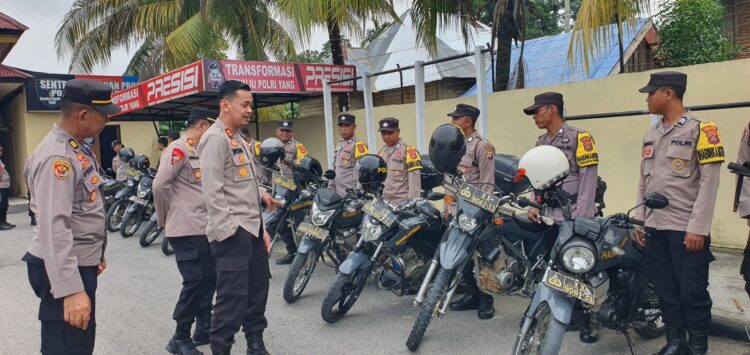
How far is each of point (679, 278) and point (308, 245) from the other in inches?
110

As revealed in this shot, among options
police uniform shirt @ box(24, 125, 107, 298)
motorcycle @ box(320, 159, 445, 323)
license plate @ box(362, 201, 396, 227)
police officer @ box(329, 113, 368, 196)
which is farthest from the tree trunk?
police uniform shirt @ box(24, 125, 107, 298)

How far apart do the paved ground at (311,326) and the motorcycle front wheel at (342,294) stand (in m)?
0.09

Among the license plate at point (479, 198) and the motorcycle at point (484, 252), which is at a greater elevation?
the license plate at point (479, 198)

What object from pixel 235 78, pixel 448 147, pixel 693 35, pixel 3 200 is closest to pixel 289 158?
pixel 235 78

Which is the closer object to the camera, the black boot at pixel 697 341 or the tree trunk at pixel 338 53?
the black boot at pixel 697 341

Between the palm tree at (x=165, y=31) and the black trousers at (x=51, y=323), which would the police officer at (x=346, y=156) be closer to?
the black trousers at (x=51, y=323)

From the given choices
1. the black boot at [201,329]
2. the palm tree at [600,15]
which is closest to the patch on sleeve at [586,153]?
the palm tree at [600,15]

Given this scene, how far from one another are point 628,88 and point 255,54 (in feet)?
26.8

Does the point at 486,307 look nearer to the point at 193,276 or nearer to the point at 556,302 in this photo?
the point at 556,302

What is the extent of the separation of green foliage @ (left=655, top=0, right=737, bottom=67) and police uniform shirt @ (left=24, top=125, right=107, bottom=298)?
7133mm

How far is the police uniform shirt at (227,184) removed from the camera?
3113mm

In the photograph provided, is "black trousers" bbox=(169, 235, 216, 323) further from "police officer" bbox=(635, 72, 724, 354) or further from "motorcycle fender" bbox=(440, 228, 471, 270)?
"police officer" bbox=(635, 72, 724, 354)

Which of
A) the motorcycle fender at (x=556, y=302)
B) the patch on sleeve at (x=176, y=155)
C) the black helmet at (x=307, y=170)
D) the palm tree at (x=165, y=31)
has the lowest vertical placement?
the motorcycle fender at (x=556, y=302)

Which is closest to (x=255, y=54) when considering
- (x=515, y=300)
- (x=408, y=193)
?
(x=408, y=193)
